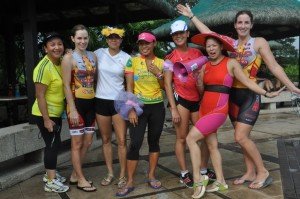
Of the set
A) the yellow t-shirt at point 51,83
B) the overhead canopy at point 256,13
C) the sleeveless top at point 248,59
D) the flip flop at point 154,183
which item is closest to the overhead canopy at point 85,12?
the overhead canopy at point 256,13

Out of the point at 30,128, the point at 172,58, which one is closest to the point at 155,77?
the point at 172,58

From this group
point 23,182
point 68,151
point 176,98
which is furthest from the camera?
point 68,151

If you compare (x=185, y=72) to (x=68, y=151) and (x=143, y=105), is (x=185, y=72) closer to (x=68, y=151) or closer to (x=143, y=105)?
(x=143, y=105)

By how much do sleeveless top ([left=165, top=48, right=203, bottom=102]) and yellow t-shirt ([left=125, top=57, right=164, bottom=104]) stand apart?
8.5 inches

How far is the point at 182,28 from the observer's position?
4129 millimetres

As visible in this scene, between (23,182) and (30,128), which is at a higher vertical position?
(30,128)

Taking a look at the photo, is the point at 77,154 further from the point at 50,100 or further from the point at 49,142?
the point at 50,100

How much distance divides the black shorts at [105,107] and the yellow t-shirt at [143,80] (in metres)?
0.33

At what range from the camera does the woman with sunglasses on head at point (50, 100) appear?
409cm

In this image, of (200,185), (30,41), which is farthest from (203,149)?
(30,41)

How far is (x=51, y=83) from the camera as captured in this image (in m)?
4.18

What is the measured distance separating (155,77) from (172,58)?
13.3 inches

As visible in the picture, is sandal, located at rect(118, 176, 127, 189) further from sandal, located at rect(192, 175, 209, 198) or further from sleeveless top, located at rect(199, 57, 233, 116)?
sleeveless top, located at rect(199, 57, 233, 116)

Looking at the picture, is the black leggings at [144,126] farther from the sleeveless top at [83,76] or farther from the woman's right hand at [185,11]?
the woman's right hand at [185,11]
